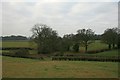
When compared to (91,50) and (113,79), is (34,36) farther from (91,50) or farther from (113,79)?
(113,79)

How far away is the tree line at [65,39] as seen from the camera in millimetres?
71662

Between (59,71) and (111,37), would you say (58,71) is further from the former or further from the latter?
(111,37)

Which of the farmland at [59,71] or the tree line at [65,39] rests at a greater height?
the tree line at [65,39]

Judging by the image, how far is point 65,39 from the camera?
76375mm

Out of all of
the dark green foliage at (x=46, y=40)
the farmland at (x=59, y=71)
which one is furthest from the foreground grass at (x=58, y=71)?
the dark green foliage at (x=46, y=40)

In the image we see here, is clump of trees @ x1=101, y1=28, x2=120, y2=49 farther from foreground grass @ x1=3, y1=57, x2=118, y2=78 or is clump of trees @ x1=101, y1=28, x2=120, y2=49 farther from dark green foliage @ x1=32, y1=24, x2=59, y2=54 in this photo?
foreground grass @ x1=3, y1=57, x2=118, y2=78

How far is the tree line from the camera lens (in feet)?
235

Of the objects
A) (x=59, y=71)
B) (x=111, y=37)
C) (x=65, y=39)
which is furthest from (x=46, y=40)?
(x=59, y=71)

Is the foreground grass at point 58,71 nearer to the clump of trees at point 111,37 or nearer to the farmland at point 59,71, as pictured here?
the farmland at point 59,71

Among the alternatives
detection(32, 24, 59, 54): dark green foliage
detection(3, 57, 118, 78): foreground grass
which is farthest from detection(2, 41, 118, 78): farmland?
detection(32, 24, 59, 54): dark green foliage

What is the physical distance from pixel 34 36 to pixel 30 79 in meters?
57.0

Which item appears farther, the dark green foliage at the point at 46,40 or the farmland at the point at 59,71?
the dark green foliage at the point at 46,40

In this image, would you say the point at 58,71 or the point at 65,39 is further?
the point at 65,39

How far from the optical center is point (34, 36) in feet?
250
